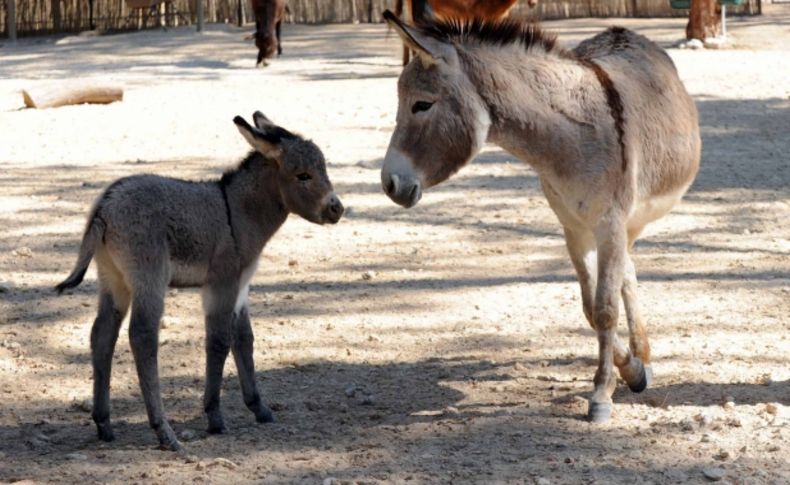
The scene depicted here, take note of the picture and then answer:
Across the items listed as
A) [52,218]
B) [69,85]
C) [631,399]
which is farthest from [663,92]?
[69,85]

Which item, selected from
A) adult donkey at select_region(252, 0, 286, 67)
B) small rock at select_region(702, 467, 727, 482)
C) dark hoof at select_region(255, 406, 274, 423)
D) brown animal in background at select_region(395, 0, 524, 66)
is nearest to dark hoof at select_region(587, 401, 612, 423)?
small rock at select_region(702, 467, 727, 482)

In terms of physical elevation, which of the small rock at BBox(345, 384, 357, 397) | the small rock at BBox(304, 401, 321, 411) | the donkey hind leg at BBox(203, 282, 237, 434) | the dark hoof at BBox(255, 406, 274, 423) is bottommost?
the small rock at BBox(304, 401, 321, 411)

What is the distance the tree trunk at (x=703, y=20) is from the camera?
62.0ft

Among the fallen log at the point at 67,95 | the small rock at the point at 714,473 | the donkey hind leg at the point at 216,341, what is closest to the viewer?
the small rock at the point at 714,473

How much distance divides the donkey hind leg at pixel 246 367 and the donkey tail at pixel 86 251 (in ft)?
2.54

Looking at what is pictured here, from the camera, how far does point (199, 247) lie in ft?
17.1

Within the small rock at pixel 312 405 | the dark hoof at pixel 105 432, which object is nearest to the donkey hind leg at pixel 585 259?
the small rock at pixel 312 405

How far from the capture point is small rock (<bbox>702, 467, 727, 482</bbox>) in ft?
15.0

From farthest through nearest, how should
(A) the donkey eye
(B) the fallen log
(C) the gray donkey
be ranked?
(B) the fallen log, (A) the donkey eye, (C) the gray donkey

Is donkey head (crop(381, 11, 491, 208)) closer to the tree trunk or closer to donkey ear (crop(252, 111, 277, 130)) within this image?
donkey ear (crop(252, 111, 277, 130))

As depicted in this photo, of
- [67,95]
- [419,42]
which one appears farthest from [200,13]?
[419,42]

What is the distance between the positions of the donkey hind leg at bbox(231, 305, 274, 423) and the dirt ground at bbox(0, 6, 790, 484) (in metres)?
0.09

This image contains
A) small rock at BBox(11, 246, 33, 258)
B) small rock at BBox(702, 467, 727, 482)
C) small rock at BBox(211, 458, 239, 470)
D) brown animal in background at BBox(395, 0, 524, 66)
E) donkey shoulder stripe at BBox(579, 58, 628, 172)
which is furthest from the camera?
brown animal in background at BBox(395, 0, 524, 66)

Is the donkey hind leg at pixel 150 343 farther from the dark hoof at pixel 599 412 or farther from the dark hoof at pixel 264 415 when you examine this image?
the dark hoof at pixel 599 412
